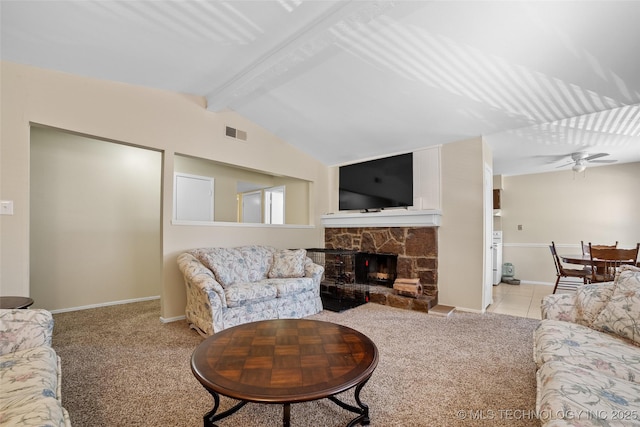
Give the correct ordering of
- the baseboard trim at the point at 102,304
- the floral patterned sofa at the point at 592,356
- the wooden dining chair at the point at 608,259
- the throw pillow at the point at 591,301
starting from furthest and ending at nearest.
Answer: the baseboard trim at the point at 102,304, the wooden dining chair at the point at 608,259, the throw pillow at the point at 591,301, the floral patterned sofa at the point at 592,356

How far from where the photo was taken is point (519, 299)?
15.0 ft

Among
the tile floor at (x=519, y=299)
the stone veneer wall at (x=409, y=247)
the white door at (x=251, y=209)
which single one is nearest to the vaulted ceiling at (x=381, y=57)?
the stone veneer wall at (x=409, y=247)

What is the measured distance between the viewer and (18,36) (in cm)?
224

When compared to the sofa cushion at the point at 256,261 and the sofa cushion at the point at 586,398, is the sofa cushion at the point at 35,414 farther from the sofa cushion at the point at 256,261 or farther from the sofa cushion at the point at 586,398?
the sofa cushion at the point at 256,261

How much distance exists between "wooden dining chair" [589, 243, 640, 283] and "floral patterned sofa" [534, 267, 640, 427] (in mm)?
2195

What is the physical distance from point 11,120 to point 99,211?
181 centimetres

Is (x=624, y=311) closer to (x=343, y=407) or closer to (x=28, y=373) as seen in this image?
(x=343, y=407)

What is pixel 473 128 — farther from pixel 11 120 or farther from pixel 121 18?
pixel 11 120

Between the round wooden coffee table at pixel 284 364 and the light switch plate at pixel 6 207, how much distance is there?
224 centimetres

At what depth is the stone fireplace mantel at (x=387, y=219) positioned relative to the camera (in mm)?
4102

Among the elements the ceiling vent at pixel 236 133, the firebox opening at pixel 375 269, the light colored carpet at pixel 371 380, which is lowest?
the light colored carpet at pixel 371 380

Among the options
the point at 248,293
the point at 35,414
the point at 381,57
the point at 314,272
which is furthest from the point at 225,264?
the point at 381,57

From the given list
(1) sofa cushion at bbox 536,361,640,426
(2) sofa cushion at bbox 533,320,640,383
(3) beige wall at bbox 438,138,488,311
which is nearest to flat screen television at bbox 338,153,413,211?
(3) beige wall at bbox 438,138,488,311

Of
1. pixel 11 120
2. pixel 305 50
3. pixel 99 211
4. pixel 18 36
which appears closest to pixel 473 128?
pixel 305 50
